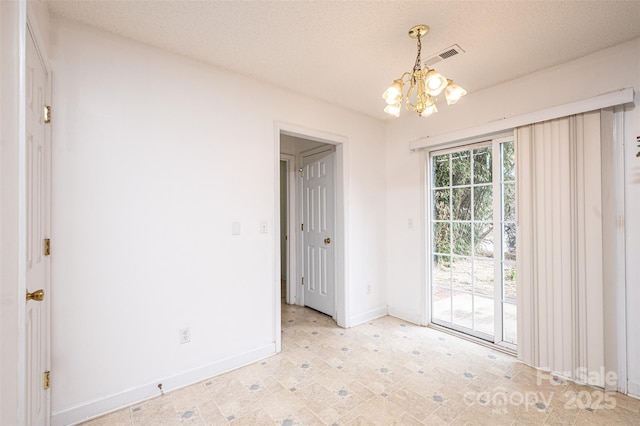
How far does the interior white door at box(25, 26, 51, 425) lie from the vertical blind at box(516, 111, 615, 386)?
333cm

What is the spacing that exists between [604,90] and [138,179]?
137 inches

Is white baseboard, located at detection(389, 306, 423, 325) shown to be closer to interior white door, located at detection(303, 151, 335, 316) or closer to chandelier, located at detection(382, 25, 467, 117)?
interior white door, located at detection(303, 151, 335, 316)

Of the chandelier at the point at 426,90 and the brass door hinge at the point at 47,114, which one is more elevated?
the chandelier at the point at 426,90

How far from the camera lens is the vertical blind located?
215 cm

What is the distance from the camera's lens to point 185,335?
220 centimetres

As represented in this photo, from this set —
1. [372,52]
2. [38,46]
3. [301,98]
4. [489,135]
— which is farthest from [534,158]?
[38,46]

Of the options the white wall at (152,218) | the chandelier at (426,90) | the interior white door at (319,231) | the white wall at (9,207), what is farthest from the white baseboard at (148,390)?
the chandelier at (426,90)

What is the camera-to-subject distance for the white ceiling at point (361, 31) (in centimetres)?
171

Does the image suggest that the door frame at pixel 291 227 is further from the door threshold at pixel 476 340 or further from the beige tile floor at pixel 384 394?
the door threshold at pixel 476 340

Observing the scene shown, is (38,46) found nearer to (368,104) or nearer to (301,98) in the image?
(301,98)

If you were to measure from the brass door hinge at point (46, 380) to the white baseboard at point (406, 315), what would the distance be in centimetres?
320

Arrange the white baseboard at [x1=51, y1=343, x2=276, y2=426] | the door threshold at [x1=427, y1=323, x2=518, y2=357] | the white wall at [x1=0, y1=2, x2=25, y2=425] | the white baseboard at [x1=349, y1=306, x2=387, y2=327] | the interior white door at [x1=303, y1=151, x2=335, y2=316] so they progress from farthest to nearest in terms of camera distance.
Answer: the interior white door at [x1=303, y1=151, x2=335, y2=316], the white baseboard at [x1=349, y1=306, x2=387, y2=327], the door threshold at [x1=427, y1=323, x2=518, y2=357], the white baseboard at [x1=51, y1=343, x2=276, y2=426], the white wall at [x1=0, y1=2, x2=25, y2=425]

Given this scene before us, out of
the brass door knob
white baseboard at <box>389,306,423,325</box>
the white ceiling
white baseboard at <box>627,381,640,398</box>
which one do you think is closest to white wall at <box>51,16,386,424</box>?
the white ceiling

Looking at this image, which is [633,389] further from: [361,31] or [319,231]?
[361,31]
